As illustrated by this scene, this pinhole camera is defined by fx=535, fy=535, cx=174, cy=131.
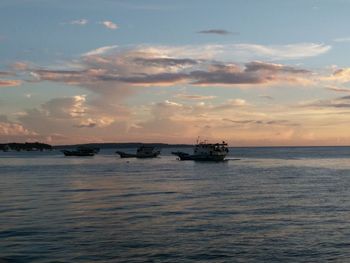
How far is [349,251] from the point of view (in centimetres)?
2589

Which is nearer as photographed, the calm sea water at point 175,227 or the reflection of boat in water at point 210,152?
the calm sea water at point 175,227

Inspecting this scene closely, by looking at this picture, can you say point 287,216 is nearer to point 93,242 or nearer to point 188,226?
point 188,226

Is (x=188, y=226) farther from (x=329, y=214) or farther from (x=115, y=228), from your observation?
(x=329, y=214)

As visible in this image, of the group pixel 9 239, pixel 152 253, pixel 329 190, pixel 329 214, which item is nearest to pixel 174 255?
pixel 152 253

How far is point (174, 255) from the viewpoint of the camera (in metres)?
25.3

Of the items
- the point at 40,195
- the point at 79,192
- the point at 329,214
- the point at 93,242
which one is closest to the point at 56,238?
the point at 93,242

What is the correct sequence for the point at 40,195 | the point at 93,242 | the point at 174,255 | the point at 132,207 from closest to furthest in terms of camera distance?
1. the point at 174,255
2. the point at 93,242
3. the point at 132,207
4. the point at 40,195

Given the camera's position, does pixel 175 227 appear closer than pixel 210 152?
Yes

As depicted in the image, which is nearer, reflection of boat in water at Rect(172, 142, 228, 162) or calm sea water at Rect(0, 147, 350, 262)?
calm sea water at Rect(0, 147, 350, 262)

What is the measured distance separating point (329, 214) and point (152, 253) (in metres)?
17.5

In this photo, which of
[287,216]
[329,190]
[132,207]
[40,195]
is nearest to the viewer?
[287,216]

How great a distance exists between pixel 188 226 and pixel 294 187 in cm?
3288

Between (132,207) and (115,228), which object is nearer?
(115,228)

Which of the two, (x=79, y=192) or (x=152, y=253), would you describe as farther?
(x=79, y=192)
